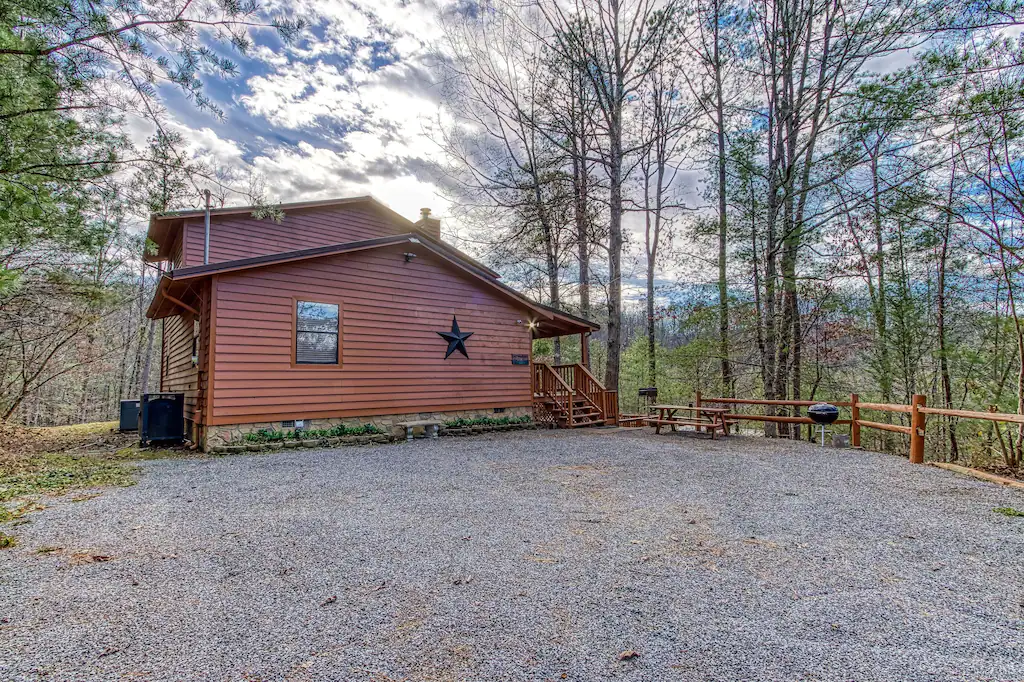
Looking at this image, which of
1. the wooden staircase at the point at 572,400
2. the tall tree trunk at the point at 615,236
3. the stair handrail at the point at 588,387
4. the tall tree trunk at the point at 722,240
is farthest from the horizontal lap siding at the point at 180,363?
the tall tree trunk at the point at 722,240

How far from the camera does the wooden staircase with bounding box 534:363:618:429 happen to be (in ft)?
36.6

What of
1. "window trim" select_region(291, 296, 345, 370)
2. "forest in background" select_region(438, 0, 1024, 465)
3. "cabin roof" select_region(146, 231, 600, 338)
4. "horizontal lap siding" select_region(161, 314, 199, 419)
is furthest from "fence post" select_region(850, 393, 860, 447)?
"horizontal lap siding" select_region(161, 314, 199, 419)

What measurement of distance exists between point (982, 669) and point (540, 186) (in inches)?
572

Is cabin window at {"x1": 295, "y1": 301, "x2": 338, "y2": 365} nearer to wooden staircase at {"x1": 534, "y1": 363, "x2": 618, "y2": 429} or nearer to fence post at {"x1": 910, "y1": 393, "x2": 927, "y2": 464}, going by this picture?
wooden staircase at {"x1": 534, "y1": 363, "x2": 618, "y2": 429}

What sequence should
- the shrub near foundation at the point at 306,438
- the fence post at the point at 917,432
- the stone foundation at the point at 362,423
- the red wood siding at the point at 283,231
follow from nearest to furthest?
the fence post at the point at 917,432, the stone foundation at the point at 362,423, the shrub near foundation at the point at 306,438, the red wood siding at the point at 283,231

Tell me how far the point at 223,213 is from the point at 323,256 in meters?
4.41

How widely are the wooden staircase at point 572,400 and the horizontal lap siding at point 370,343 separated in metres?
0.59

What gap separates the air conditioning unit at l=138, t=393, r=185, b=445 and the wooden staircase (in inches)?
288

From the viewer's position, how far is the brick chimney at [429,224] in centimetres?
1516

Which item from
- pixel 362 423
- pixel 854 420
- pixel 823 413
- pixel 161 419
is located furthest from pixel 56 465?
pixel 854 420

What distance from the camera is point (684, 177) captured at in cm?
1544

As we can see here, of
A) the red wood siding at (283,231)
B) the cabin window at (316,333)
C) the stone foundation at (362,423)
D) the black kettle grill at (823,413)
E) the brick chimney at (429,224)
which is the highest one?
the brick chimney at (429,224)

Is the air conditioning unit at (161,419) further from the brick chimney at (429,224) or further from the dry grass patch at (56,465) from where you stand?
the brick chimney at (429,224)

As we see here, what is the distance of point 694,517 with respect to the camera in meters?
3.94
